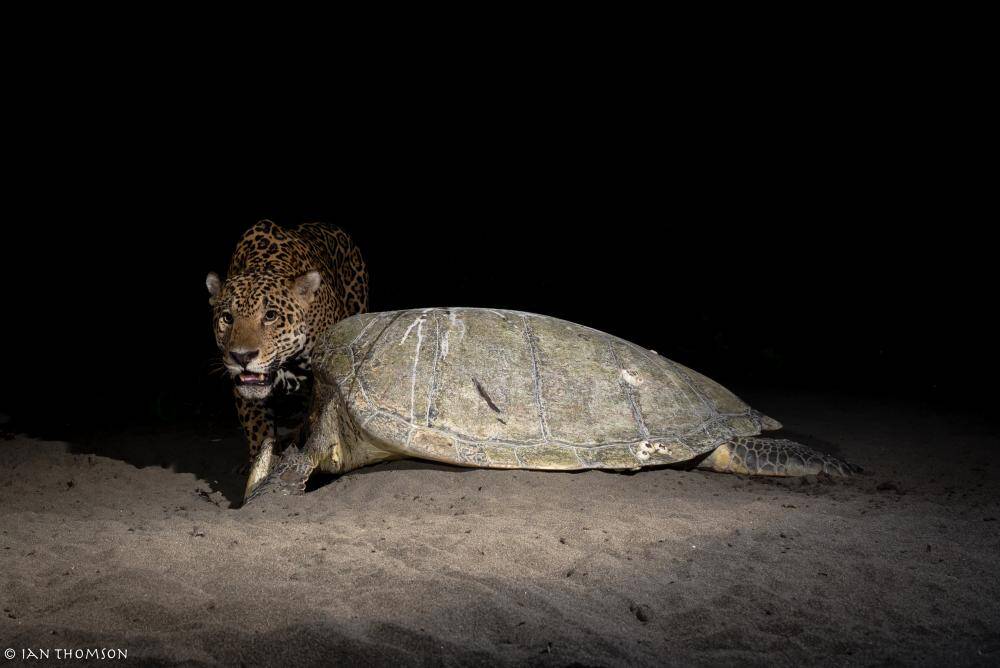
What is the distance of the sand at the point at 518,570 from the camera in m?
2.15

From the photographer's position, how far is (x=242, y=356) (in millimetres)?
4379

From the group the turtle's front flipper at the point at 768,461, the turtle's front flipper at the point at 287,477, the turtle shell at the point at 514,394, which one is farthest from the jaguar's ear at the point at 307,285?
the turtle's front flipper at the point at 768,461

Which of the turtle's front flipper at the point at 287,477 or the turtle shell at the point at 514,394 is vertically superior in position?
the turtle shell at the point at 514,394

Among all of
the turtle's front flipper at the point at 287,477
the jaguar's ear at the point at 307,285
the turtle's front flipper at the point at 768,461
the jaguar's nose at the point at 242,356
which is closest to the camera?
the turtle's front flipper at the point at 287,477

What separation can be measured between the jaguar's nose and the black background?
15.4 ft

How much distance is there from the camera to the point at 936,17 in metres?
10.1

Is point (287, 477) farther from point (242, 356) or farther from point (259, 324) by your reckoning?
point (259, 324)

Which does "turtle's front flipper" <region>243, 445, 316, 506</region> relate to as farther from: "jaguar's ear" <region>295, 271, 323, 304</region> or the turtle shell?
"jaguar's ear" <region>295, 271, 323, 304</region>

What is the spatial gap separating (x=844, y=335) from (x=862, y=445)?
5.87m

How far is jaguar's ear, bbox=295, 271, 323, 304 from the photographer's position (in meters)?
4.87

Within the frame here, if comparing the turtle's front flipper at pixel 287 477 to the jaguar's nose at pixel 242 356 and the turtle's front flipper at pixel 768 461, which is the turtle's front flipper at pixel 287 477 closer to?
the jaguar's nose at pixel 242 356

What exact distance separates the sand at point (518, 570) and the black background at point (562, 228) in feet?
17.0

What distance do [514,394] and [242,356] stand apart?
1759 mm

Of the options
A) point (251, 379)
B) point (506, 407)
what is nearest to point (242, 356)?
point (251, 379)
